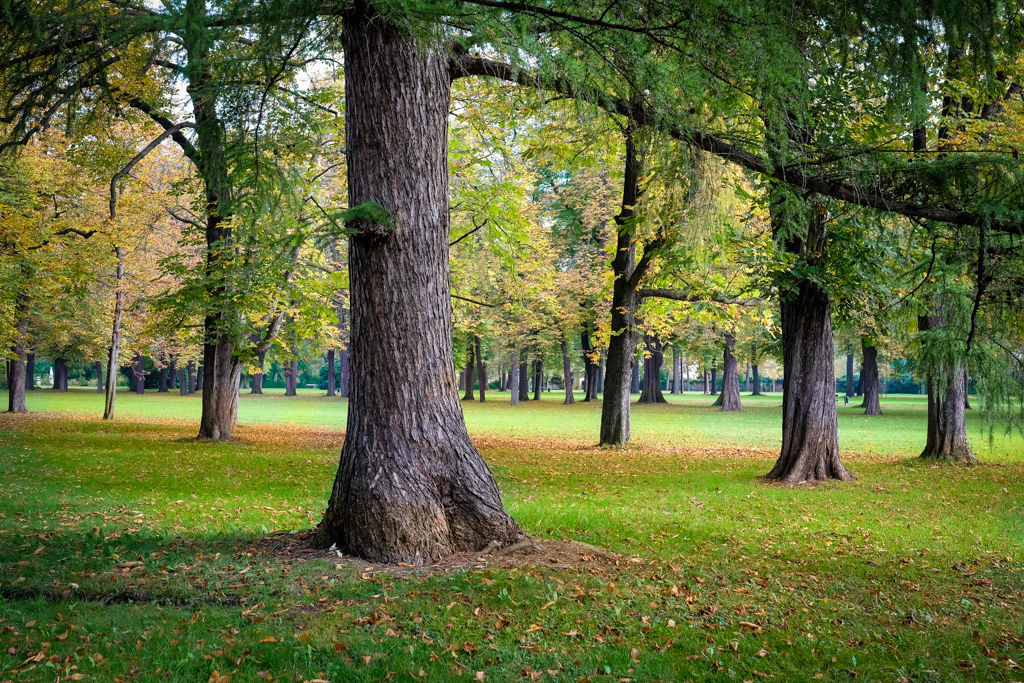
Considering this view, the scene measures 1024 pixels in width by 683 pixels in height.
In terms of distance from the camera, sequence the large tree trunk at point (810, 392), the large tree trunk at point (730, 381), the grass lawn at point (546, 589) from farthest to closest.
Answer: the large tree trunk at point (730, 381), the large tree trunk at point (810, 392), the grass lawn at point (546, 589)

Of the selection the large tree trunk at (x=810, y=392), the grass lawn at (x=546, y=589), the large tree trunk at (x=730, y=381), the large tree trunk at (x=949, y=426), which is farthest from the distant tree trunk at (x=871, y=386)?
the grass lawn at (x=546, y=589)

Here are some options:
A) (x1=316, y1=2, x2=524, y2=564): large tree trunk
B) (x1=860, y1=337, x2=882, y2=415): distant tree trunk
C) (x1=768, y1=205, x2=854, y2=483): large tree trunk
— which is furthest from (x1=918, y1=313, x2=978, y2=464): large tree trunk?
(x1=860, y1=337, x2=882, y2=415): distant tree trunk

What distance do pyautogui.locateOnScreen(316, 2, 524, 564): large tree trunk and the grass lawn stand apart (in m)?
0.51

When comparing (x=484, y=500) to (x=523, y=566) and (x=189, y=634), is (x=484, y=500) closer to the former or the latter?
(x=523, y=566)

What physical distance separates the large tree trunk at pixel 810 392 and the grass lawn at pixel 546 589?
0.76m

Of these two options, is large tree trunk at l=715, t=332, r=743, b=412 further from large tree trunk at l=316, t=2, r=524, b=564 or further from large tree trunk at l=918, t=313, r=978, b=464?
large tree trunk at l=316, t=2, r=524, b=564

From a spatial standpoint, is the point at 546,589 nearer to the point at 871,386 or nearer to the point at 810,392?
the point at 810,392

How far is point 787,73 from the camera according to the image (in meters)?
4.69

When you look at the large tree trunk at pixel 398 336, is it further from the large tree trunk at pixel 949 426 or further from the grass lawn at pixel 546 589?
the large tree trunk at pixel 949 426

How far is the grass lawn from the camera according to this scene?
13.3 ft

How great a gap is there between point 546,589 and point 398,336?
2337 millimetres

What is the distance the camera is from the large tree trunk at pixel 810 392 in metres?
11.4

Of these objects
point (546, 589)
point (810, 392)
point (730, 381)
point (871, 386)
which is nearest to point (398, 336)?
point (546, 589)

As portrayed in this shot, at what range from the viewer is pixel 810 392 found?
11406mm
